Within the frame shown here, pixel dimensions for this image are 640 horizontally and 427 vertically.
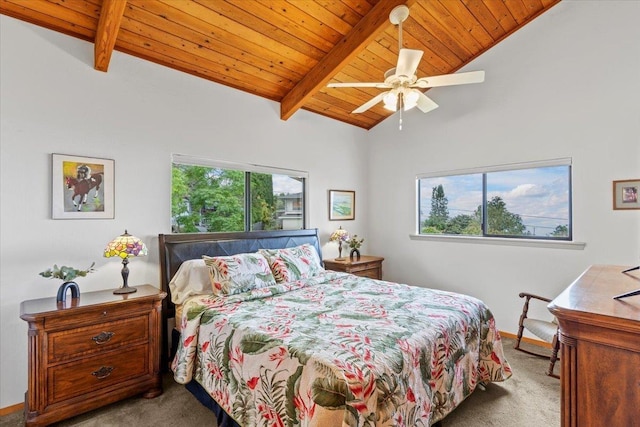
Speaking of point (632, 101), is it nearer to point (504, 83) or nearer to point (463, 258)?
point (504, 83)

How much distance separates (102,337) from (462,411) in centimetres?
262

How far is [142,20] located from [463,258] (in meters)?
4.22

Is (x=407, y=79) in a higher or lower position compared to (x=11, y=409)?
higher

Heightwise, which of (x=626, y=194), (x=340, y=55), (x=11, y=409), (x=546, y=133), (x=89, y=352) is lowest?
(x=11, y=409)

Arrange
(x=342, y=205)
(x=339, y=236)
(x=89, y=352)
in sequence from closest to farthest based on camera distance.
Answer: (x=89, y=352) < (x=339, y=236) < (x=342, y=205)

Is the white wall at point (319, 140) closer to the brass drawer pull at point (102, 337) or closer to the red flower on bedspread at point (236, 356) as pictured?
the brass drawer pull at point (102, 337)

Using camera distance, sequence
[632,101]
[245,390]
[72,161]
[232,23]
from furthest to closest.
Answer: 1. [632,101]
2. [232,23]
3. [72,161]
4. [245,390]

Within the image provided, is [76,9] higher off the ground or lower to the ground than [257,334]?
higher

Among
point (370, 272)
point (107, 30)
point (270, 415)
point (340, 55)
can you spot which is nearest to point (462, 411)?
point (270, 415)

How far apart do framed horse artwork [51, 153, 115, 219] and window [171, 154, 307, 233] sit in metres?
0.58

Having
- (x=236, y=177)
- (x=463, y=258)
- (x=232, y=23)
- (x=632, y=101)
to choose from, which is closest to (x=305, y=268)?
(x=236, y=177)

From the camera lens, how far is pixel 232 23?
2.73 meters

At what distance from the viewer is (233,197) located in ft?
11.9

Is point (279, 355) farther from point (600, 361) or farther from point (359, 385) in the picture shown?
point (600, 361)
